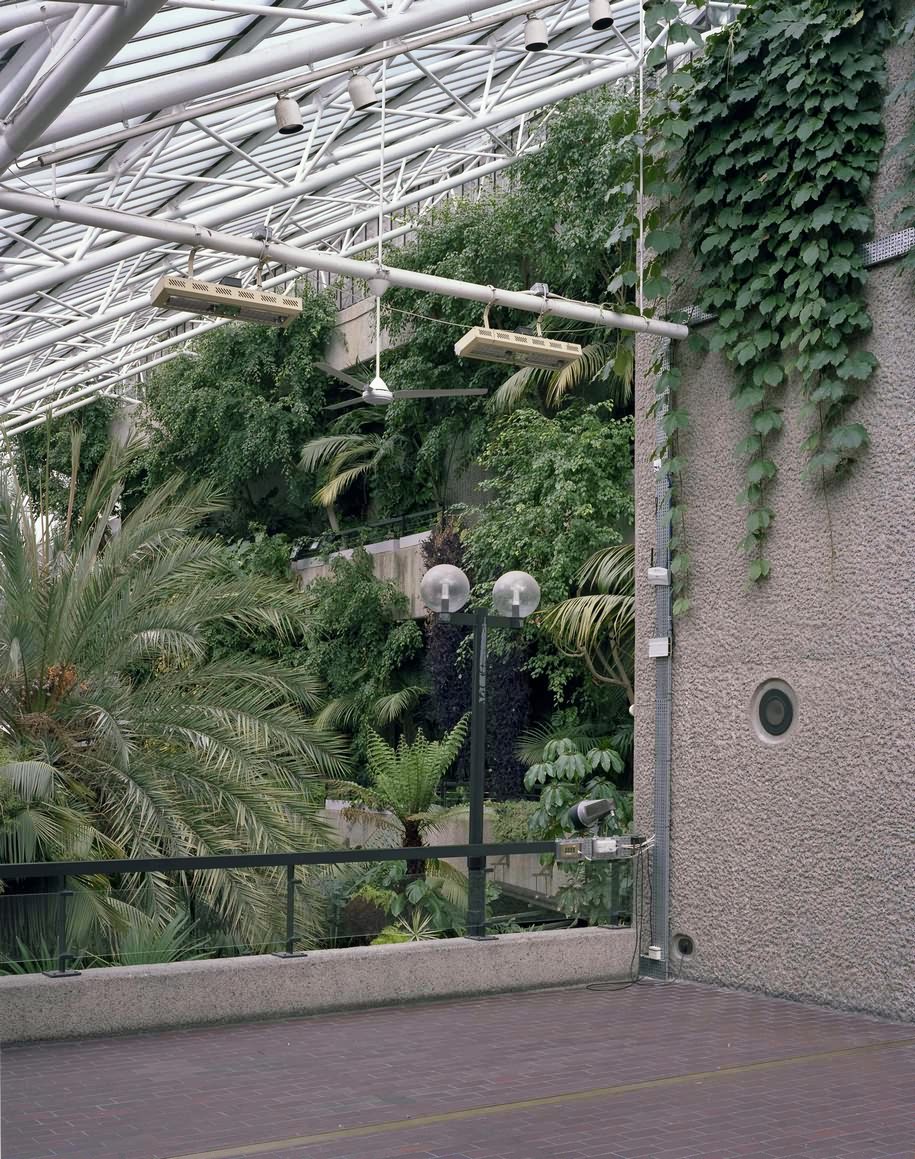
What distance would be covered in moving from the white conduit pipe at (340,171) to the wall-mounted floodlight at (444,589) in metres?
11.0

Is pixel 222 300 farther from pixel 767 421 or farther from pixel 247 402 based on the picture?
pixel 247 402

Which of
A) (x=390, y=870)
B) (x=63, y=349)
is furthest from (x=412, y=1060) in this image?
(x=63, y=349)

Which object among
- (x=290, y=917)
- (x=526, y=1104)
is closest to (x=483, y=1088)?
(x=526, y=1104)

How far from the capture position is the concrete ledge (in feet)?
23.4

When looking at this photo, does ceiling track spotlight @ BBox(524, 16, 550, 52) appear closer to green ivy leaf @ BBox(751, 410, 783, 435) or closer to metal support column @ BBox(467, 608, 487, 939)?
green ivy leaf @ BBox(751, 410, 783, 435)

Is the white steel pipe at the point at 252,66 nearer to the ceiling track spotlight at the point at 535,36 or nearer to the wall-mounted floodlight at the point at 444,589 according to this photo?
the ceiling track spotlight at the point at 535,36

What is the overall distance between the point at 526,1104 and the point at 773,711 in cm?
357

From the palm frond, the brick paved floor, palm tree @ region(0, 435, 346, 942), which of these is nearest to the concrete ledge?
the brick paved floor

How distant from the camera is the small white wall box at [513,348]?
8430mm

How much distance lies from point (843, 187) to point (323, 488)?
18.5 meters

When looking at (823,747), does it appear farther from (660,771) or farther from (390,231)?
(390,231)

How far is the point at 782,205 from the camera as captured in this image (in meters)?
8.45

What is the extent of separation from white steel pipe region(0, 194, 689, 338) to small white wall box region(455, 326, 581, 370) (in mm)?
279

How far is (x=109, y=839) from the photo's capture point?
9156 millimetres
